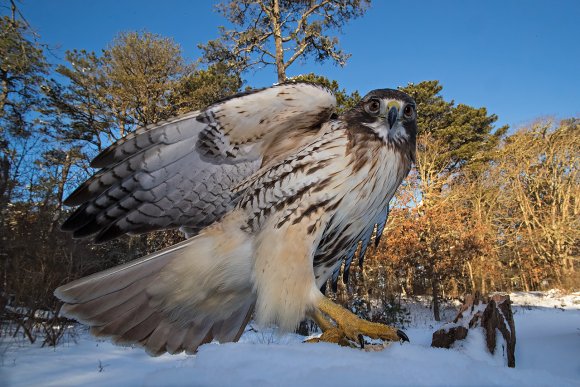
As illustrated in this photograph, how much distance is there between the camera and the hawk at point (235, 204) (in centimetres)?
216

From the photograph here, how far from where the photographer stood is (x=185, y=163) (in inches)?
95.3

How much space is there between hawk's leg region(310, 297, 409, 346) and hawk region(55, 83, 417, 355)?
0.47 ft

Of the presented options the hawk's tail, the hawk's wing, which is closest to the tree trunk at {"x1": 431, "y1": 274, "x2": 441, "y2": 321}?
the hawk's tail

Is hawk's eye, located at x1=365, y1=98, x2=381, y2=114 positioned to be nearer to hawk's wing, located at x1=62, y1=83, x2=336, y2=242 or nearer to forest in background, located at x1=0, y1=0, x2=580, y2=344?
hawk's wing, located at x1=62, y1=83, x2=336, y2=242

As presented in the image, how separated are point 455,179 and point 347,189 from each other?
785 inches

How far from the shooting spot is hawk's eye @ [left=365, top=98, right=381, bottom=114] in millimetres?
2449

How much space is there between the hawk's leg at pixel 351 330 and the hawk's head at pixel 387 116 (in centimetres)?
119

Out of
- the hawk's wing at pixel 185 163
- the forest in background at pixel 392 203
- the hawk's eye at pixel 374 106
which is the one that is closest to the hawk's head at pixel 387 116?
the hawk's eye at pixel 374 106

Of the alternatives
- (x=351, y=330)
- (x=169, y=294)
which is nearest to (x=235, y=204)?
(x=169, y=294)

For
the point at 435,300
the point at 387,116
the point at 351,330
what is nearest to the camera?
the point at 351,330

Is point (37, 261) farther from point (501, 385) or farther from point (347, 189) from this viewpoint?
point (501, 385)

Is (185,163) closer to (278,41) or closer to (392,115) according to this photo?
(392,115)

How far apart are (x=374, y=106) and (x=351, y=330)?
1.53 metres

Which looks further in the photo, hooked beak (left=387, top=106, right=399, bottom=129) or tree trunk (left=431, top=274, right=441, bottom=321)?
tree trunk (left=431, top=274, right=441, bottom=321)
